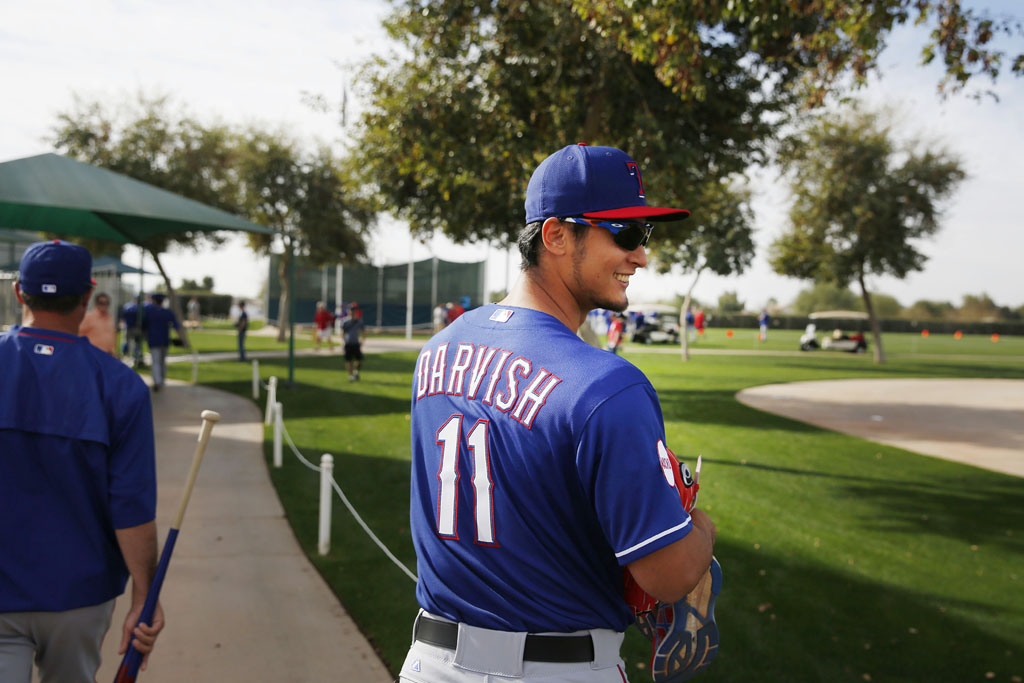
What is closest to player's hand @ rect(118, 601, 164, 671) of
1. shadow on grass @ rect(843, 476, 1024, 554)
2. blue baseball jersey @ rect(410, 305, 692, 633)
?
blue baseball jersey @ rect(410, 305, 692, 633)

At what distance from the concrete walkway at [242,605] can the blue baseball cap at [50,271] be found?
2.74m

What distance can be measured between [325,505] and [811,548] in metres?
4.44

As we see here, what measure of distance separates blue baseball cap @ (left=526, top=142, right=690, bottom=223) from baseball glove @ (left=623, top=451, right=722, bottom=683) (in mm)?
634

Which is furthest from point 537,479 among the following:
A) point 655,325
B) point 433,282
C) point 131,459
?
point 655,325

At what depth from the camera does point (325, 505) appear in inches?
245

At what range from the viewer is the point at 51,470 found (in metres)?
2.35

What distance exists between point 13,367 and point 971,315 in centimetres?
10131

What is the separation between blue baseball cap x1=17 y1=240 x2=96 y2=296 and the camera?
8.16 feet

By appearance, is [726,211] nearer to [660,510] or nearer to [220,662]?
[220,662]

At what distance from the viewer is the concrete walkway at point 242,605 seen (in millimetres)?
4457

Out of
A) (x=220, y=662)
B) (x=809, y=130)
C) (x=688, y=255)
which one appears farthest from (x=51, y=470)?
(x=688, y=255)

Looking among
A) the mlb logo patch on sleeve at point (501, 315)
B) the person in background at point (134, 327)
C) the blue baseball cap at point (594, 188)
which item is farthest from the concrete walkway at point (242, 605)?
the person in background at point (134, 327)

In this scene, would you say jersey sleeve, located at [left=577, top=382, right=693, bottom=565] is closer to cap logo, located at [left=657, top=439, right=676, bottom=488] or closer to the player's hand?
cap logo, located at [left=657, top=439, right=676, bottom=488]

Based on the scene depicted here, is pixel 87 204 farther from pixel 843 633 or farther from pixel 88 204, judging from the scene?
pixel 843 633
